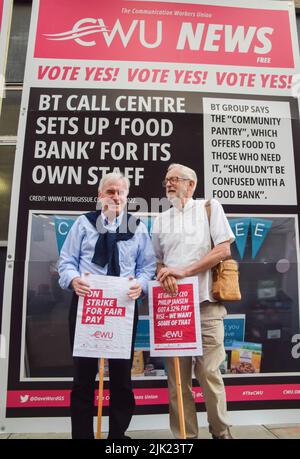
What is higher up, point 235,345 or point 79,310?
point 79,310

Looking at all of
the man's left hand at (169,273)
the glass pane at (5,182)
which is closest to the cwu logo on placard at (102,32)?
the glass pane at (5,182)

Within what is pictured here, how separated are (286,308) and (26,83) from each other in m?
3.77

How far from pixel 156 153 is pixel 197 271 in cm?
149

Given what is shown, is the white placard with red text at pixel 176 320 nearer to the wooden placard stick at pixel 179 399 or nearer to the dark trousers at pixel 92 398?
the wooden placard stick at pixel 179 399

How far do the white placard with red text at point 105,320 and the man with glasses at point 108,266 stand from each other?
0.08 m

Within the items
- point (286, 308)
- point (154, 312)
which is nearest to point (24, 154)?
point (154, 312)

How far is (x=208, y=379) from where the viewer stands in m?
3.15

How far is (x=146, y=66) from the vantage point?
4359mm

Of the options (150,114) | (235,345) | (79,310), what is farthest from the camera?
(150,114)

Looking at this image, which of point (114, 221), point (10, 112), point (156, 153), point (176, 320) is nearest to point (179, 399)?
point (176, 320)

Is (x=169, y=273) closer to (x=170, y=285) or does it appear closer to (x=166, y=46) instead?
(x=170, y=285)

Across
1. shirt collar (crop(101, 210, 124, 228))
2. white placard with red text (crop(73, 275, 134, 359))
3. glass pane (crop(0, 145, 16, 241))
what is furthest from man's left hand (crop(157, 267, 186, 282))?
glass pane (crop(0, 145, 16, 241))

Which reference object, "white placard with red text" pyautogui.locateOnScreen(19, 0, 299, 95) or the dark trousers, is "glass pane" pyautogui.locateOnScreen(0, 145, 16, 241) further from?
the dark trousers

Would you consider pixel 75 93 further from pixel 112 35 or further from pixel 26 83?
pixel 112 35
